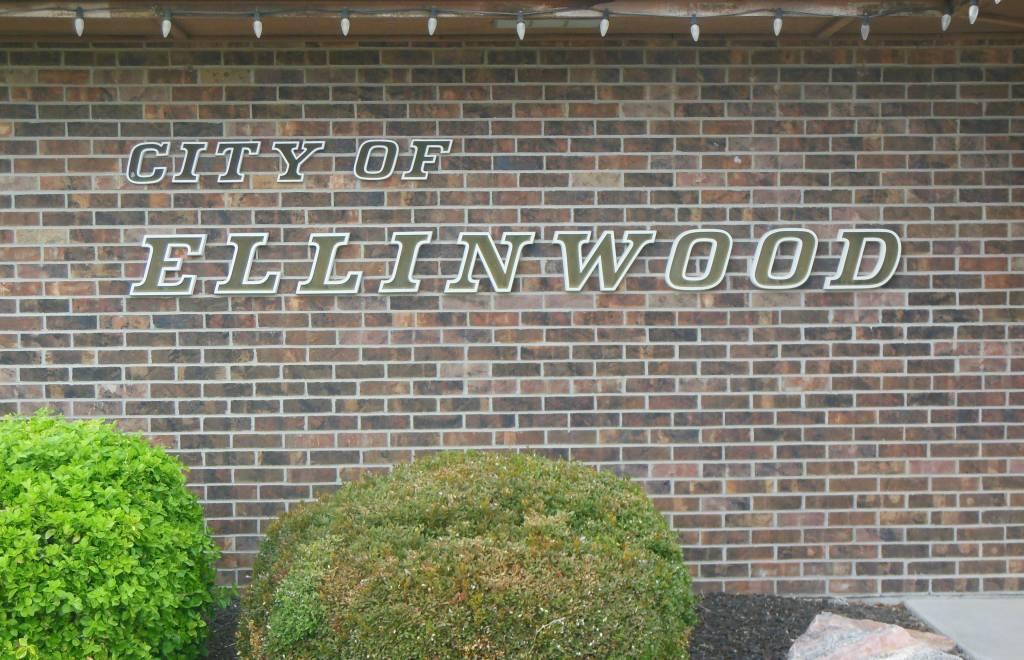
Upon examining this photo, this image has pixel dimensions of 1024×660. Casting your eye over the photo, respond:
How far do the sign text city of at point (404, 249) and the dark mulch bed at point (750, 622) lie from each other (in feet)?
5.71

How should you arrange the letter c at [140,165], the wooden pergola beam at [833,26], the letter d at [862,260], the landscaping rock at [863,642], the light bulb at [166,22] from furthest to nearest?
the letter d at [862,260]
the letter c at [140,165]
the wooden pergola beam at [833,26]
the light bulb at [166,22]
the landscaping rock at [863,642]

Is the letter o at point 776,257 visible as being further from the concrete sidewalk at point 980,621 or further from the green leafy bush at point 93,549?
the green leafy bush at point 93,549

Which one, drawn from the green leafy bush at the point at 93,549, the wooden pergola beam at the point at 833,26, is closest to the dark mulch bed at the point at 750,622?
the green leafy bush at the point at 93,549

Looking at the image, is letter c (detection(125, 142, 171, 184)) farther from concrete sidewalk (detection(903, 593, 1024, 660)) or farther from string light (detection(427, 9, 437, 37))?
concrete sidewalk (detection(903, 593, 1024, 660))

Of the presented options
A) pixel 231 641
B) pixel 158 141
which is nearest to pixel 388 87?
pixel 158 141

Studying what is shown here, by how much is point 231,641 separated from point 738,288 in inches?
129

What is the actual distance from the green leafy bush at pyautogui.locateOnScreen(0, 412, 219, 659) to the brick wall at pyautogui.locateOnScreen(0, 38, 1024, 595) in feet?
3.32

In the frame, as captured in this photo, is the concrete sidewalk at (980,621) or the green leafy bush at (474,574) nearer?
the green leafy bush at (474,574)

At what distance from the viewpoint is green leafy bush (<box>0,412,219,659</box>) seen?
12.5 ft

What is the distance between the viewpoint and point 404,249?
5.38 meters

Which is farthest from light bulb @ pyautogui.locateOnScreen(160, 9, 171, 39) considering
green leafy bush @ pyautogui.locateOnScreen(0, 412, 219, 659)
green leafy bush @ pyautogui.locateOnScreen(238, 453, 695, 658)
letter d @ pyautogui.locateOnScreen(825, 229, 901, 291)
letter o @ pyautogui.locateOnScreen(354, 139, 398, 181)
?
letter d @ pyautogui.locateOnScreen(825, 229, 901, 291)

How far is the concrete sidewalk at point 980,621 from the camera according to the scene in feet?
15.7

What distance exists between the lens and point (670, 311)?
17.9 ft

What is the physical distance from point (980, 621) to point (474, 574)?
3.09 meters
